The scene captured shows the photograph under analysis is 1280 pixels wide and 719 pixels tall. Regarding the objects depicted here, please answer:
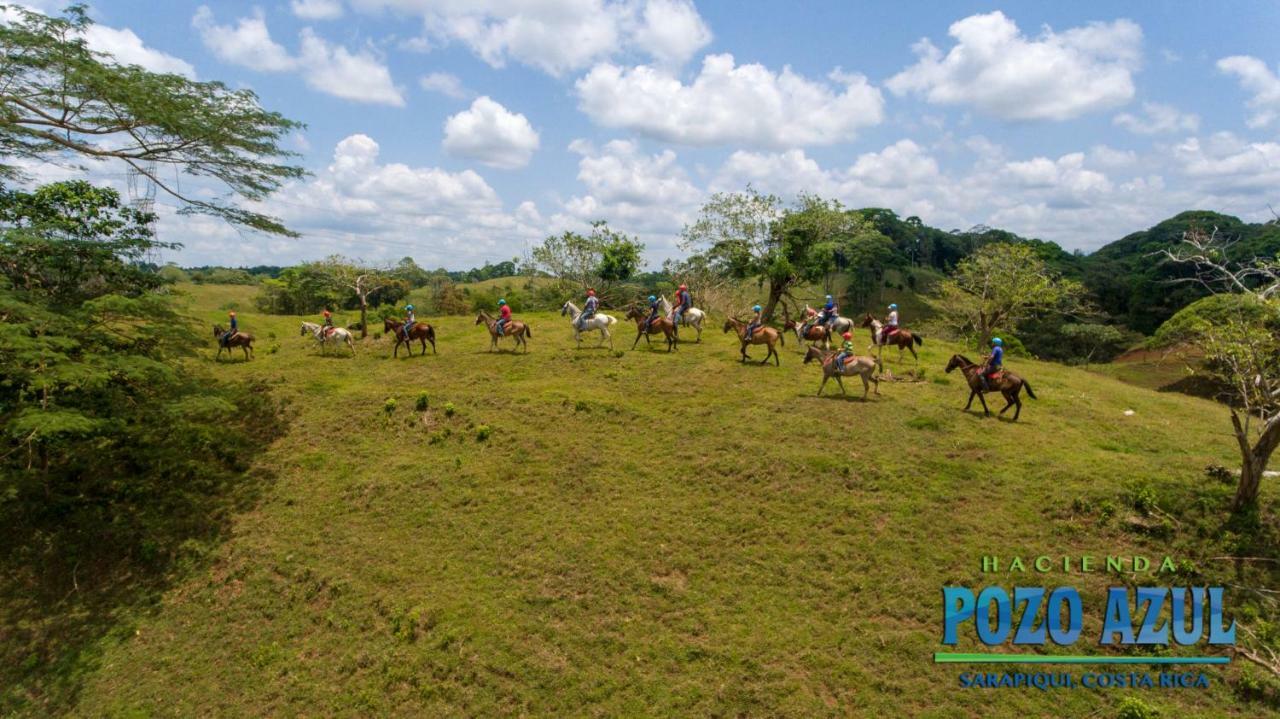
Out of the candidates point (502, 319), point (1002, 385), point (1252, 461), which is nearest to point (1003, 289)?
point (1002, 385)

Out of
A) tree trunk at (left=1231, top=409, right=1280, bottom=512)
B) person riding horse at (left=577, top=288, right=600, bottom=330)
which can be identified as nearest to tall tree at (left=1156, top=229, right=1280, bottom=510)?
tree trunk at (left=1231, top=409, right=1280, bottom=512)

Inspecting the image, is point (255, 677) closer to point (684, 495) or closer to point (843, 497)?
point (684, 495)

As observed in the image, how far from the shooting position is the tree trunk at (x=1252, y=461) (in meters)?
10.6

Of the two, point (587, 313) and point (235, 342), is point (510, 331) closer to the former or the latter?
point (587, 313)

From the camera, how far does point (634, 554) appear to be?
12.5 meters

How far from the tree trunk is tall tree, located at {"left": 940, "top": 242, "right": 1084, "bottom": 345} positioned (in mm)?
19796

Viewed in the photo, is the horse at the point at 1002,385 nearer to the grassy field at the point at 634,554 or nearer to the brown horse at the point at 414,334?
the grassy field at the point at 634,554

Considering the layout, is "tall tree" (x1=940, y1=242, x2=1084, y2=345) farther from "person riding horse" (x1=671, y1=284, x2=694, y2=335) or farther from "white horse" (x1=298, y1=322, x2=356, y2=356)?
"white horse" (x1=298, y1=322, x2=356, y2=356)

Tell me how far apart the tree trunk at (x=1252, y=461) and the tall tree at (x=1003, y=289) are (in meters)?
19.8

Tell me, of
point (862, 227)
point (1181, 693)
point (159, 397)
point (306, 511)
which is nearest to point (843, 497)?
point (1181, 693)

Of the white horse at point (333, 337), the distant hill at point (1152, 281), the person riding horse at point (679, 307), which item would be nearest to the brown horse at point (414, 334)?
the white horse at point (333, 337)

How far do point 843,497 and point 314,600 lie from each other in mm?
12443

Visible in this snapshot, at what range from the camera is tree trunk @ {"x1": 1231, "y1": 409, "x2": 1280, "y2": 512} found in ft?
34.7

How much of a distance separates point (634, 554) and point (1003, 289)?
2716 cm
